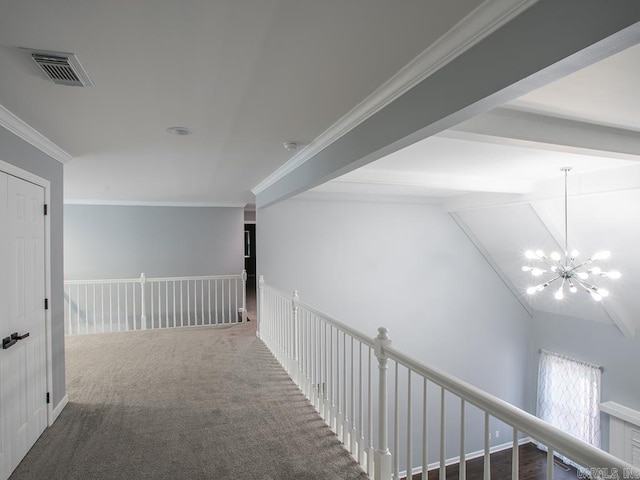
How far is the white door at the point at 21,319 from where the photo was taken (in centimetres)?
230

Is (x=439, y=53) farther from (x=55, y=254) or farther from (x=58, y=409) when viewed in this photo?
(x=58, y=409)

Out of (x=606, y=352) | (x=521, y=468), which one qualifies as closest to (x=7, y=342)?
(x=521, y=468)

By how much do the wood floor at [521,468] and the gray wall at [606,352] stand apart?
930 millimetres

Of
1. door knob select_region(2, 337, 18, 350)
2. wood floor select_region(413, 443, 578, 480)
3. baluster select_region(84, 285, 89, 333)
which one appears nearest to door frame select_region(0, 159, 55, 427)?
door knob select_region(2, 337, 18, 350)

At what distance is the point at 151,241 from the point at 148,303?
1235 mm

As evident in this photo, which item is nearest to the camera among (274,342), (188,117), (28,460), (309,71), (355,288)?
(309,71)

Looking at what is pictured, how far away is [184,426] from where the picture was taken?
2951 millimetres

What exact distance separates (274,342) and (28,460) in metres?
2.71

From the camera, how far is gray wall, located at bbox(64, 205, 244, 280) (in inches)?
270

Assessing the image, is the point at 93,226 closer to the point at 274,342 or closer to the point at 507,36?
the point at 274,342

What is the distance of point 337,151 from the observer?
103 inches

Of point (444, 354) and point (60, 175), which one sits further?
point (444, 354)

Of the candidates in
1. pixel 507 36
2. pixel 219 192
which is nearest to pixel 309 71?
pixel 507 36

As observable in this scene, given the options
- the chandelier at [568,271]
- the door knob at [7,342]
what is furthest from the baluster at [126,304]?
the chandelier at [568,271]
